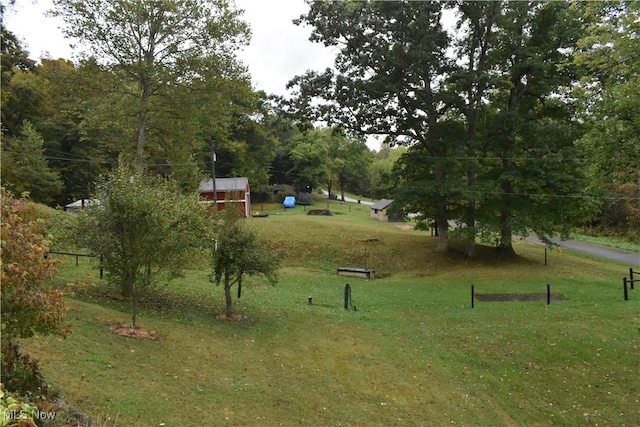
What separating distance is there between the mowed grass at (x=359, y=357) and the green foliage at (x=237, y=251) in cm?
94

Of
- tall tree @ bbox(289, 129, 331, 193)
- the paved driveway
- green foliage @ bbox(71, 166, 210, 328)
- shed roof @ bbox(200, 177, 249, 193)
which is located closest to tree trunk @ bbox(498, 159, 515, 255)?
the paved driveway

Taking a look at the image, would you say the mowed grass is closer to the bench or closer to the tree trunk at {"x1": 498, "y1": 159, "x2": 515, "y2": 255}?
the bench

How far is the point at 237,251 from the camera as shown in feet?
45.8

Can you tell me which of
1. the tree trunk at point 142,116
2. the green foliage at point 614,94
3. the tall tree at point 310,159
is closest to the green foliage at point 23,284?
the green foliage at point 614,94

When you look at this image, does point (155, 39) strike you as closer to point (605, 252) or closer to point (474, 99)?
point (474, 99)

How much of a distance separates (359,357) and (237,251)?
17.0 feet

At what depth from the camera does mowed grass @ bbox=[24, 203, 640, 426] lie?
832 cm

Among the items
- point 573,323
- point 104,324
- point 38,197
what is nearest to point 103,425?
point 104,324

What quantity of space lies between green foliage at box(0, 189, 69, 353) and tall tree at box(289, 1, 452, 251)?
69.0 feet

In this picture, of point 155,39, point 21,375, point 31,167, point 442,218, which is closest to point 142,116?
point 155,39

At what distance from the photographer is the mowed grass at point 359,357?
832 cm

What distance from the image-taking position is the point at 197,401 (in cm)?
815

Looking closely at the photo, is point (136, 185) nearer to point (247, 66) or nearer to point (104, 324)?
point (104, 324)

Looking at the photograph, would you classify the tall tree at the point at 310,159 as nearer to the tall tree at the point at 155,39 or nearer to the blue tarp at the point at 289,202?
the blue tarp at the point at 289,202
